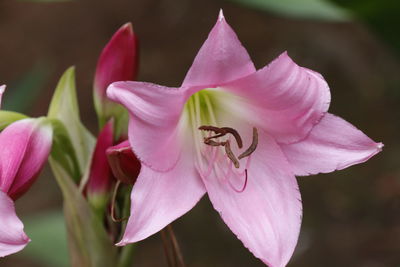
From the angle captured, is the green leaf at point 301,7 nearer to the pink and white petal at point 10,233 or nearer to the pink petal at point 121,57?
the pink petal at point 121,57

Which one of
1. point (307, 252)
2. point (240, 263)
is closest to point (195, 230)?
point (240, 263)

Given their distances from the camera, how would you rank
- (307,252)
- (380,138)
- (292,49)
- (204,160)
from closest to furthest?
1. (204,160)
2. (307,252)
3. (380,138)
4. (292,49)

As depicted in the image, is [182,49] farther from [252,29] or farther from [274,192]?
[274,192]

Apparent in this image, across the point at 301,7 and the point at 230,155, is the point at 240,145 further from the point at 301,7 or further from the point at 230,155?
the point at 301,7

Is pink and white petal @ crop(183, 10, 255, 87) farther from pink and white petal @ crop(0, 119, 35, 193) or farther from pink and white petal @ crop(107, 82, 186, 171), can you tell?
pink and white petal @ crop(0, 119, 35, 193)

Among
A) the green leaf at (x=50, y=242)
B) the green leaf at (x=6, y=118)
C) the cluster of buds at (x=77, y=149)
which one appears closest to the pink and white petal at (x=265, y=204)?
the cluster of buds at (x=77, y=149)

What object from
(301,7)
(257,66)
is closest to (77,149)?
(301,7)
